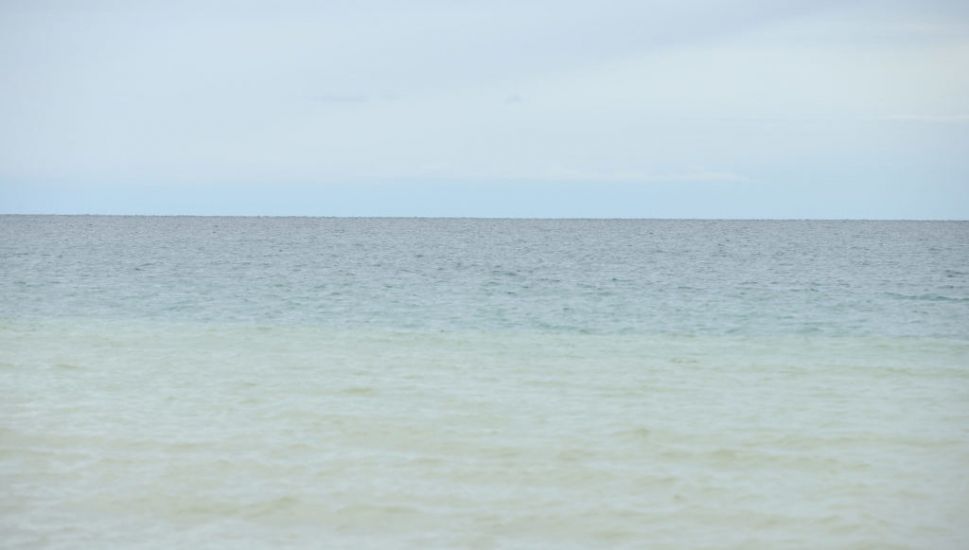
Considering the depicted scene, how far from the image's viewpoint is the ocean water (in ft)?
24.5

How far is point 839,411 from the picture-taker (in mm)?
11562

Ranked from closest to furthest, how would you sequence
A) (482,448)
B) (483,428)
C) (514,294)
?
1. (482,448)
2. (483,428)
3. (514,294)

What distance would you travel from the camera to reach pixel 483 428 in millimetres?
10453

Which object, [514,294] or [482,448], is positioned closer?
[482,448]

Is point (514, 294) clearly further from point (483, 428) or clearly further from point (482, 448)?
point (482, 448)

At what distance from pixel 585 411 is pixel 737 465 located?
259 centimetres

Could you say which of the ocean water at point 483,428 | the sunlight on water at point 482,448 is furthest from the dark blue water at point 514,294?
the sunlight on water at point 482,448

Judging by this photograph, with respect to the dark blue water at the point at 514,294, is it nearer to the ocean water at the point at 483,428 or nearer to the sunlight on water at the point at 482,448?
the ocean water at the point at 483,428

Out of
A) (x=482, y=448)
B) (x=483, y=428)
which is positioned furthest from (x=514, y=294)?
(x=482, y=448)

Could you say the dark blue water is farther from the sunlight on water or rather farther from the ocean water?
the sunlight on water

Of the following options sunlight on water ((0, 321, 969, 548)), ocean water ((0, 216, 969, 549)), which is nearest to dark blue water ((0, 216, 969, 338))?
ocean water ((0, 216, 969, 549))

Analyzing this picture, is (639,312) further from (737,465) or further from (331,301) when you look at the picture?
(737,465)

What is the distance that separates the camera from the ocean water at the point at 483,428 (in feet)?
24.5

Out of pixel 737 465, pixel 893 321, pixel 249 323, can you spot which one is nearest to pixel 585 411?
pixel 737 465
